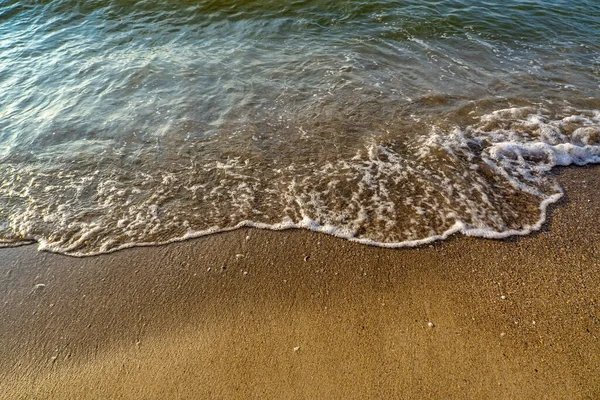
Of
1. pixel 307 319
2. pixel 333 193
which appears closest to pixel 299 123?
pixel 333 193

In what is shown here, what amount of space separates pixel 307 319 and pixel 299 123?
12.0 feet

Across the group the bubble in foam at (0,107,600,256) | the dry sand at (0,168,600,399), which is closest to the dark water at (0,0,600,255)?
the bubble in foam at (0,107,600,256)

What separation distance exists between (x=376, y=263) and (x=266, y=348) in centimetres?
143

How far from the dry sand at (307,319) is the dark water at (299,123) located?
0.32m

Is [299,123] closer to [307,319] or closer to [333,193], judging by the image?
[333,193]

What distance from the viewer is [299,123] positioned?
6.07 meters

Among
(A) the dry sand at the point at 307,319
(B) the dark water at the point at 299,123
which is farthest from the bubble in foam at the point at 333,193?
(A) the dry sand at the point at 307,319

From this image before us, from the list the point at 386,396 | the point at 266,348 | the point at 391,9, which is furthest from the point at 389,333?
the point at 391,9

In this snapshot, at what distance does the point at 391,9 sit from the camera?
412 inches

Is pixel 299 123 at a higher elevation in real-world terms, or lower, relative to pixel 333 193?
higher

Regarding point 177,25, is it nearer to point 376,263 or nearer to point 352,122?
point 352,122

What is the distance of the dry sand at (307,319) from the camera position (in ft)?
9.40

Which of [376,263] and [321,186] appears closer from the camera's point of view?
[376,263]

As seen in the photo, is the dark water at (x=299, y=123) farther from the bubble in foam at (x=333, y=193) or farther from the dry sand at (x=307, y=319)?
the dry sand at (x=307, y=319)
